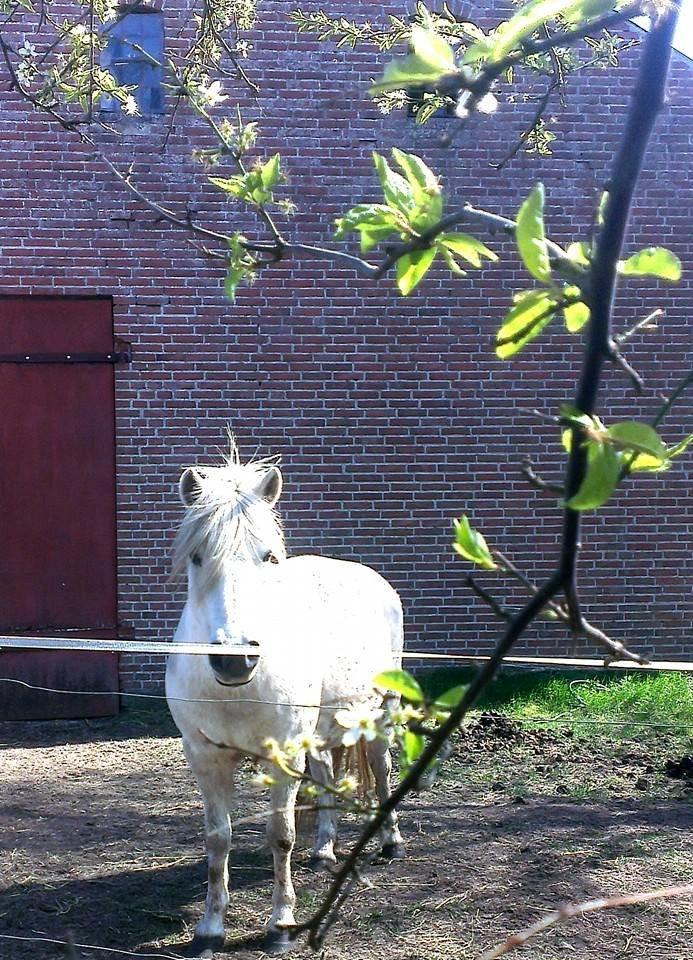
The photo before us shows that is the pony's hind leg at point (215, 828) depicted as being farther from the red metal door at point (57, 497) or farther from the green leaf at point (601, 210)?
the red metal door at point (57, 497)

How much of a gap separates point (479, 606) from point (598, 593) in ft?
3.05

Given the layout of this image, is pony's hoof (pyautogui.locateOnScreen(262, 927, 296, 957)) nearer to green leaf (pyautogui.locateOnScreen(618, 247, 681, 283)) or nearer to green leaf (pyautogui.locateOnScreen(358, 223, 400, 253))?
green leaf (pyautogui.locateOnScreen(358, 223, 400, 253))

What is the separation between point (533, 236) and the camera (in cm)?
74

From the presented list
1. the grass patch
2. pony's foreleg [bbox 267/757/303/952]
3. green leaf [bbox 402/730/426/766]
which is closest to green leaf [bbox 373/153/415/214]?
green leaf [bbox 402/730/426/766]

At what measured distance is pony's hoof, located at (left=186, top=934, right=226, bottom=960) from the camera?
12.9 ft

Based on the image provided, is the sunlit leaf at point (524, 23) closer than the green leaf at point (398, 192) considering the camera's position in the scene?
Yes

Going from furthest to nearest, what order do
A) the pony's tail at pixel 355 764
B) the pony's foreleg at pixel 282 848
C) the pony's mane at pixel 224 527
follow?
the pony's tail at pixel 355 764, the pony's foreleg at pixel 282 848, the pony's mane at pixel 224 527

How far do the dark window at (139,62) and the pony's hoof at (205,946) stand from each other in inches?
222

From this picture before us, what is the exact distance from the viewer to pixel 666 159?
799 centimetres

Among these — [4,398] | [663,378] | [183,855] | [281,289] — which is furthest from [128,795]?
[663,378]

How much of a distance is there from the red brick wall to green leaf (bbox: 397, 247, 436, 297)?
21.6 ft

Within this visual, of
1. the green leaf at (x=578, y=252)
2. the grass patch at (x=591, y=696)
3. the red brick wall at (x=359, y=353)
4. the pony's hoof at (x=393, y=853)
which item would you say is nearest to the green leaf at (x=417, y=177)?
the green leaf at (x=578, y=252)

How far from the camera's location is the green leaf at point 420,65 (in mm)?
780

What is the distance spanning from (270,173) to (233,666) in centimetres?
237
